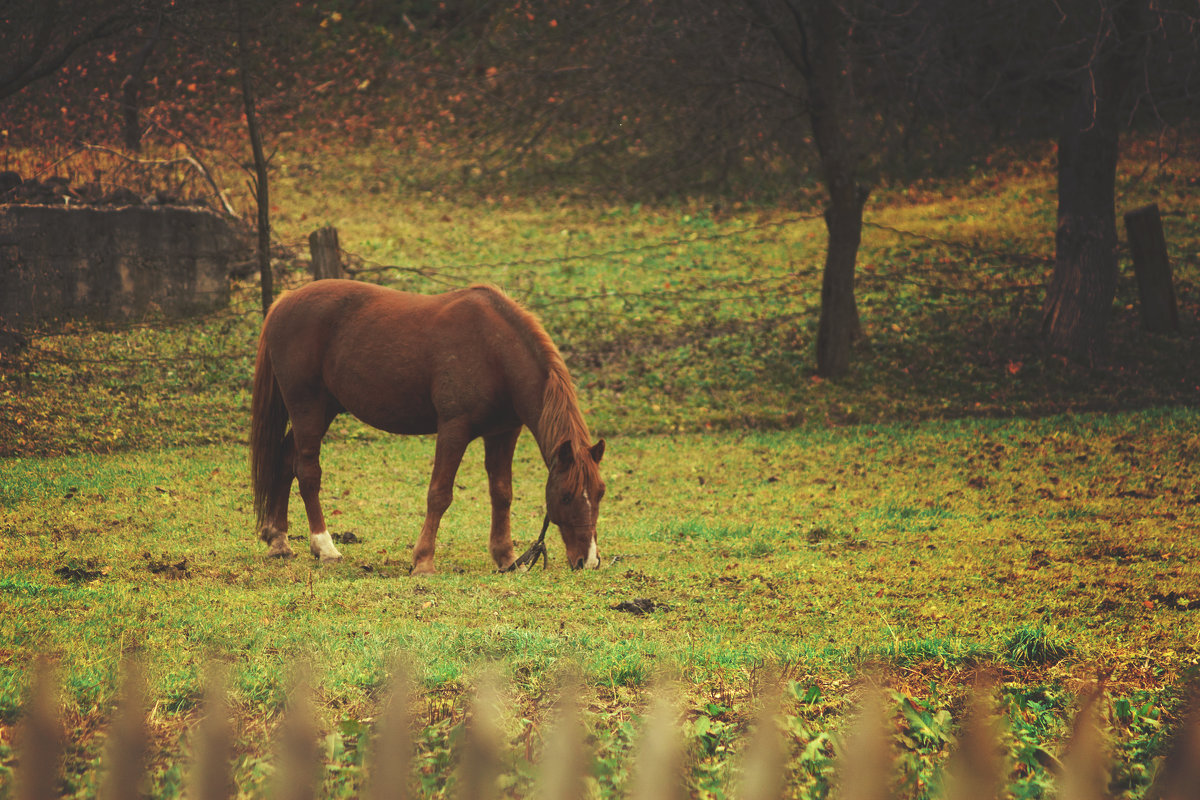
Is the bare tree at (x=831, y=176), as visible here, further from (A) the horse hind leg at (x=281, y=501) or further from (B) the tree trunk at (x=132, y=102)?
(B) the tree trunk at (x=132, y=102)

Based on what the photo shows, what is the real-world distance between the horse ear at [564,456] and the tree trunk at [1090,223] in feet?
30.2

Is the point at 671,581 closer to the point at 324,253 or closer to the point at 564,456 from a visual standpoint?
the point at 564,456

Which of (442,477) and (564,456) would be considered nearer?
(564,456)

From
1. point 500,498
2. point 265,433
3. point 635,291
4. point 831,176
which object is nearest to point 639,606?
point 500,498

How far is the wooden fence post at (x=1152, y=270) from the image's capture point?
13.5 meters

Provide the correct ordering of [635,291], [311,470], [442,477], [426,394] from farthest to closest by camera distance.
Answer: [635,291] → [311,470] → [426,394] → [442,477]

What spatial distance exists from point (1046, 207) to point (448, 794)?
20006mm

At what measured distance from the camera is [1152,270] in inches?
535

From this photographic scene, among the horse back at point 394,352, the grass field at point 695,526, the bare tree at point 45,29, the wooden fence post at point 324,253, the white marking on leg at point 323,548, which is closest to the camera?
the grass field at point 695,526

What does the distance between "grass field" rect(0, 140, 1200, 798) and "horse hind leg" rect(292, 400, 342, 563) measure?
0.37 meters

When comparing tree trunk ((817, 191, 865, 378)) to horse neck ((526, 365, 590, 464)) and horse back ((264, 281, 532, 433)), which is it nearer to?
horse back ((264, 281, 532, 433))

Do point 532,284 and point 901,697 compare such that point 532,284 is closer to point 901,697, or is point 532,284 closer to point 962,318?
point 962,318

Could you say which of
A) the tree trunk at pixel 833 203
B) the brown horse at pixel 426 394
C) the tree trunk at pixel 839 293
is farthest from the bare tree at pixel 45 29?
the tree trunk at pixel 839 293

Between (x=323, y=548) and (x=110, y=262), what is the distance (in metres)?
8.40
